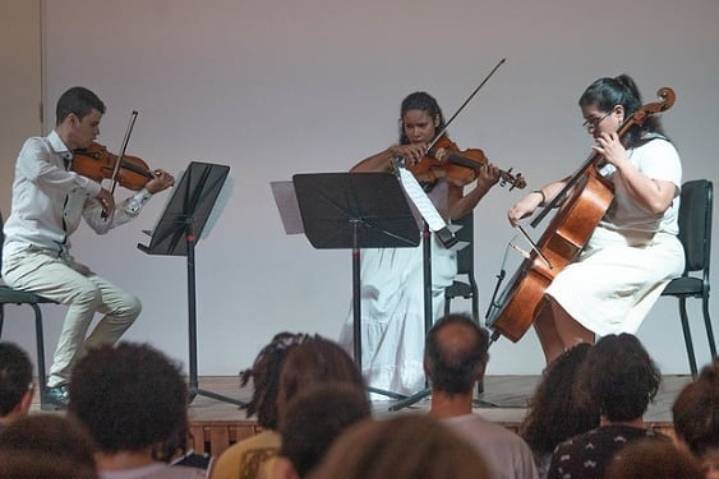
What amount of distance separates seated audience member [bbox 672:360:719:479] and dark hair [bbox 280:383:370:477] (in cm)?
69

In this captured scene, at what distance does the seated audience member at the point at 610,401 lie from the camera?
2.46 m

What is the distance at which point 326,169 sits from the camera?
20.7 feet

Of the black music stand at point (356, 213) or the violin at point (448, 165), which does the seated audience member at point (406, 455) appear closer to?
the black music stand at point (356, 213)

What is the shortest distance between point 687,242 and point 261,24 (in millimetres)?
2607

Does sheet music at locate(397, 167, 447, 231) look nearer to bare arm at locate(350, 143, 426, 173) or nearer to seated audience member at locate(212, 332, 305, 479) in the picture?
bare arm at locate(350, 143, 426, 173)

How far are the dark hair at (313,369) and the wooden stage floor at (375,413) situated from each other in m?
1.48

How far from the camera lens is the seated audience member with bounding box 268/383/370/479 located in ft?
5.13

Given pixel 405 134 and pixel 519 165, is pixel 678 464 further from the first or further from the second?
pixel 519 165

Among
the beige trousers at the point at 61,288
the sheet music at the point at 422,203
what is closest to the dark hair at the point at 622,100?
the sheet music at the point at 422,203

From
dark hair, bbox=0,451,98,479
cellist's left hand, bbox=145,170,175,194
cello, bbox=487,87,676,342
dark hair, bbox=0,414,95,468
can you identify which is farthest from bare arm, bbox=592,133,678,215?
dark hair, bbox=0,451,98,479

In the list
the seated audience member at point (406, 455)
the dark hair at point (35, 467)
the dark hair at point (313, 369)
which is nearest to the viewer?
the seated audience member at point (406, 455)

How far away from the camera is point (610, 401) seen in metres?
2.58

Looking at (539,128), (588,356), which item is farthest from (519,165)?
(588,356)

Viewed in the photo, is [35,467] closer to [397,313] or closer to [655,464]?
[655,464]
